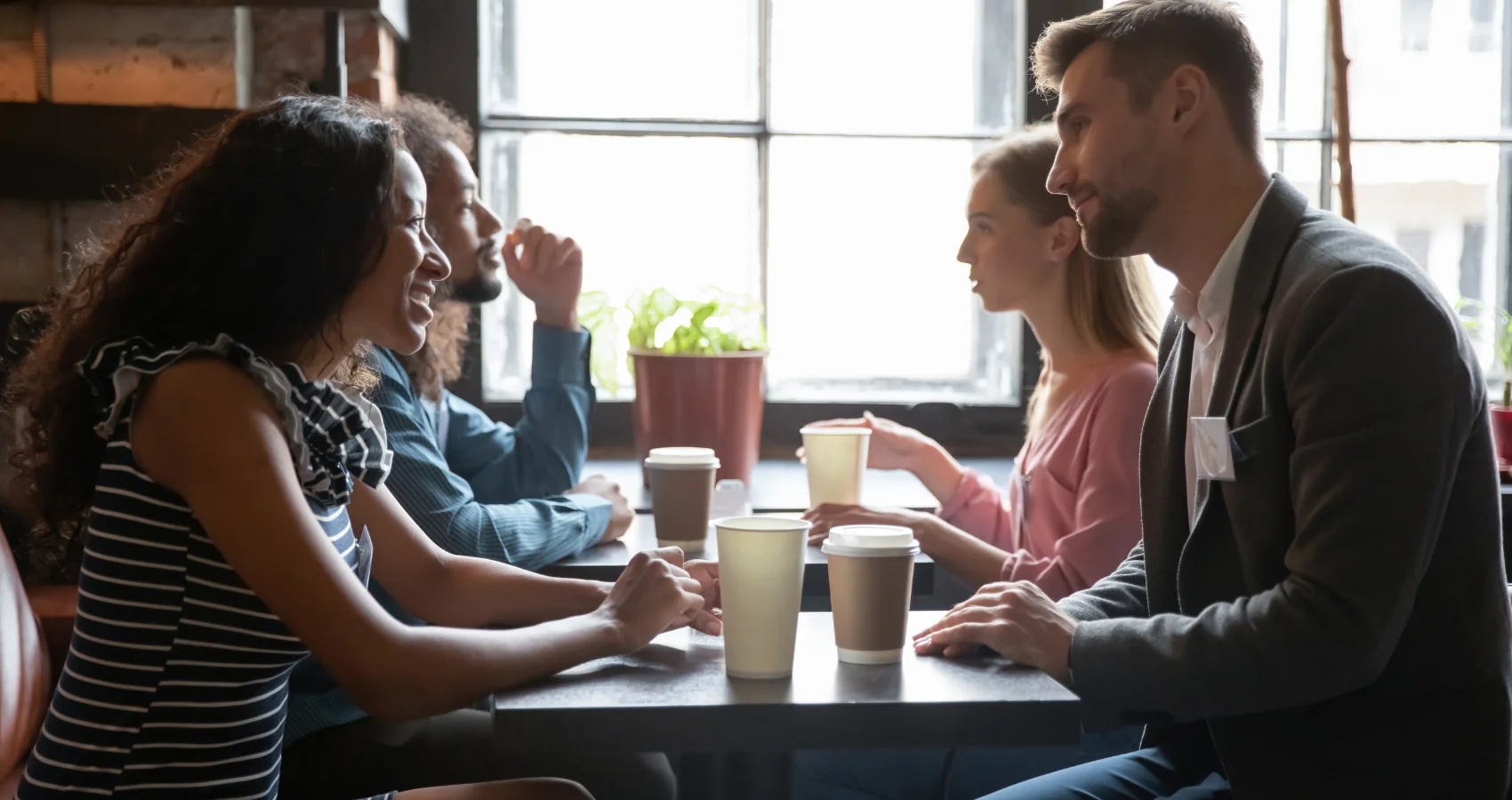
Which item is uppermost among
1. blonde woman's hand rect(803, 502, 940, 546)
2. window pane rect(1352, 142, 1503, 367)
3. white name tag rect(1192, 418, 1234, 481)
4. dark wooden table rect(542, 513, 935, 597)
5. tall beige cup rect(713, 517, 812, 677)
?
window pane rect(1352, 142, 1503, 367)

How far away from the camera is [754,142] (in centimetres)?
277

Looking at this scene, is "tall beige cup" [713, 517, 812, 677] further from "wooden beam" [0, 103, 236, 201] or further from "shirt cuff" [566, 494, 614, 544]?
"wooden beam" [0, 103, 236, 201]

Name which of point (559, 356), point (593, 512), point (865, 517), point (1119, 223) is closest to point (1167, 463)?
point (1119, 223)

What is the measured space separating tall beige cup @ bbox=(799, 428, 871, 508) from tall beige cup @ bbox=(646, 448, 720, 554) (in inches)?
8.5

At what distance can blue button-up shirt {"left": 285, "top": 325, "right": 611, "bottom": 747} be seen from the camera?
174 cm

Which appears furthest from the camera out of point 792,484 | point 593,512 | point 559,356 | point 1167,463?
point 792,484

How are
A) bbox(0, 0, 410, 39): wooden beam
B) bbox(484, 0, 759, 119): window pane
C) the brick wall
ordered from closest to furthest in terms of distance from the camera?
bbox(0, 0, 410, 39): wooden beam
the brick wall
bbox(484, 0, 759, 119): window pane

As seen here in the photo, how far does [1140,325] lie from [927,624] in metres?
0.77

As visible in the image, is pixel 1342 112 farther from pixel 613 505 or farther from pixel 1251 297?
pixel 613 505

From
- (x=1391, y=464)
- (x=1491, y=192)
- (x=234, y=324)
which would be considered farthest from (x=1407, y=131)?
(x=234, y=324)

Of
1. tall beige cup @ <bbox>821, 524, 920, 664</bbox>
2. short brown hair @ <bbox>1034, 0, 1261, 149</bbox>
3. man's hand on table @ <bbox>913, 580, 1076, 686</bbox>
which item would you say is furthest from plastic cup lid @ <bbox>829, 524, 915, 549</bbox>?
short brown hair @ <bbox>1034, 0, 1261, 149</bbox>

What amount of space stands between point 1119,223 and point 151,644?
1.01 meters

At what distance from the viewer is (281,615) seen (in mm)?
1072

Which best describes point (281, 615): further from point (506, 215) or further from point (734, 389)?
point (506, 215)
